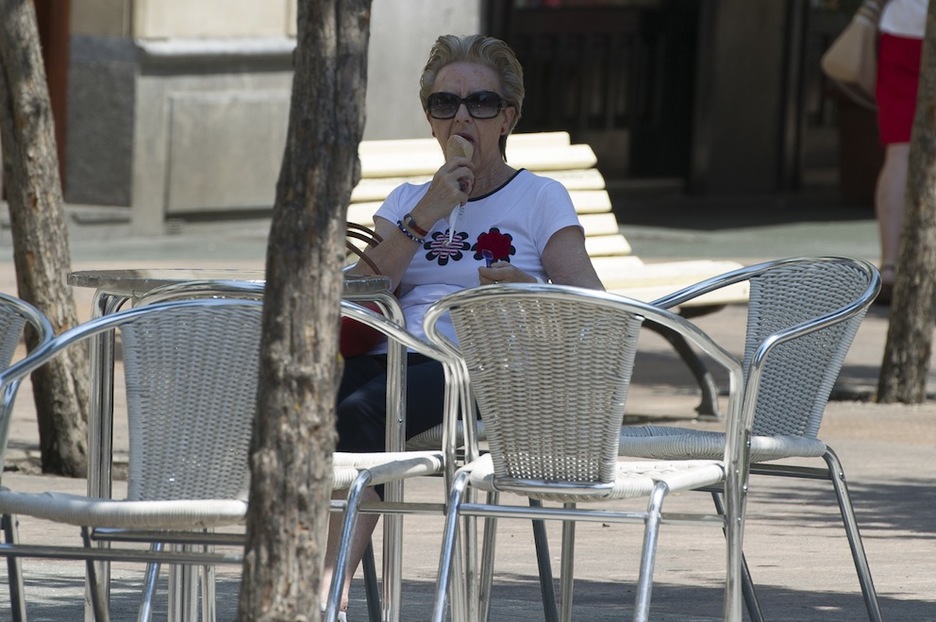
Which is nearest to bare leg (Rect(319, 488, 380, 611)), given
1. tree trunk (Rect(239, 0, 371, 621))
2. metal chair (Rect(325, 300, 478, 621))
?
metal chair (Rect(325, 300, 478, 621))

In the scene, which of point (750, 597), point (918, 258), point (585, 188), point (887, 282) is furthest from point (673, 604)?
point (887, 282)

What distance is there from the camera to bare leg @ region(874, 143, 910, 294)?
991cm

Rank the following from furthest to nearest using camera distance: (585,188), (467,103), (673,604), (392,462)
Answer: (585,188), (673,604), (467,103), (392,462)

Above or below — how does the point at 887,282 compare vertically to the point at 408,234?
below

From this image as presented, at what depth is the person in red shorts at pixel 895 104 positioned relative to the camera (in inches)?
393

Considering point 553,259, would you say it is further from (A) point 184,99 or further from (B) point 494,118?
(A) point 184,99

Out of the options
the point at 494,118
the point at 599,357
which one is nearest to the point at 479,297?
the point at 599,357

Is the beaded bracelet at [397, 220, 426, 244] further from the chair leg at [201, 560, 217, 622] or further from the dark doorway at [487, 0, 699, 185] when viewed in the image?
the dark doorway at [487, 0, 699, 185]

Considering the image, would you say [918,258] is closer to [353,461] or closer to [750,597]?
[750,597]

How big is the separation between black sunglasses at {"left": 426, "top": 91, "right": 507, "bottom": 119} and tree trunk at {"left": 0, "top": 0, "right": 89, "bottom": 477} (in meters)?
2.11

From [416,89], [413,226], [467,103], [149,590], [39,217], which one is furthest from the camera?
[416,89]

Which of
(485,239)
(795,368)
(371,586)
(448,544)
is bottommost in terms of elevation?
(371,586)

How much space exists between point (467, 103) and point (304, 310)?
6.22ft

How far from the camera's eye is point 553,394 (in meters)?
3.66
